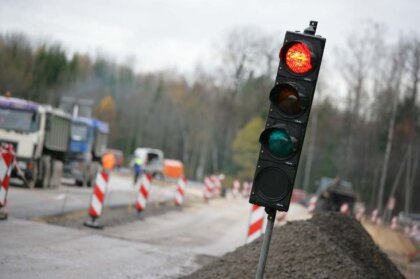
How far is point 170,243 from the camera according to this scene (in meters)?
18.8

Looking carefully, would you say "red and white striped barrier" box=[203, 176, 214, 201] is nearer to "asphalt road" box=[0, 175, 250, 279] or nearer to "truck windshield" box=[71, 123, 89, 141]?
"truck windshield" box=[71, 123, 89, 141]

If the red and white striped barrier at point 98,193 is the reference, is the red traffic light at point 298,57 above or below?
above

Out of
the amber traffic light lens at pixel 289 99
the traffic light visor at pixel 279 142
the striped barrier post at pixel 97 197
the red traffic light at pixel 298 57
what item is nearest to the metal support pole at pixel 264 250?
the traffic light visor at pixel 279 142

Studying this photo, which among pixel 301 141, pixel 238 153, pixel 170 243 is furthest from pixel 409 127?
pixel 301 141

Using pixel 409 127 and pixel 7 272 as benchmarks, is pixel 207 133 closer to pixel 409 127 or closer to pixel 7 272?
pixel 409 127

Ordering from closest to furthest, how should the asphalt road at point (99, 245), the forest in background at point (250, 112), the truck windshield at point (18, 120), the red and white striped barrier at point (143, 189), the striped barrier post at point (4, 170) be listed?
the asphalt road at point (99, 245) < the striped barrier post at point (4, 170) < the red and white striped barrier at point (143, 189) < the truck windshield at point (18, 120) < the forest in background at point (250, 112)

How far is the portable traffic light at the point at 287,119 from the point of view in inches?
286

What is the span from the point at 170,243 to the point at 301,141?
11866 mm

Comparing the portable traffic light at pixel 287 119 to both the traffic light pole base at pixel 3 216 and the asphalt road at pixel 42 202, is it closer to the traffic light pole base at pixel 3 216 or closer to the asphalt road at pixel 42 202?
the traffic light pole base at pixel 3 216

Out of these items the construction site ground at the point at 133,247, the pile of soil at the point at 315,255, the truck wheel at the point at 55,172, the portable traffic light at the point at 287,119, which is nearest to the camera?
the portable traffic light at the point at 287,119

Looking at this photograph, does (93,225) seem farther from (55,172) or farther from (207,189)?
(207,189)

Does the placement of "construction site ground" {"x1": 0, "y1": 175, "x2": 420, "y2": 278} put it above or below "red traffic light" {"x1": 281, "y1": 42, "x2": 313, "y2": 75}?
below

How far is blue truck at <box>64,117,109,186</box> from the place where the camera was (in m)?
37.5

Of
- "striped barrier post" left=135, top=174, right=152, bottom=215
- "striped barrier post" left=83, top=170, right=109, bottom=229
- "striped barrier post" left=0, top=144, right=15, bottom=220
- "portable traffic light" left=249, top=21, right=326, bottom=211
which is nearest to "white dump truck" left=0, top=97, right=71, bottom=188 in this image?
"striped barrier post" left=135, top=174, right=152, bottom=215
